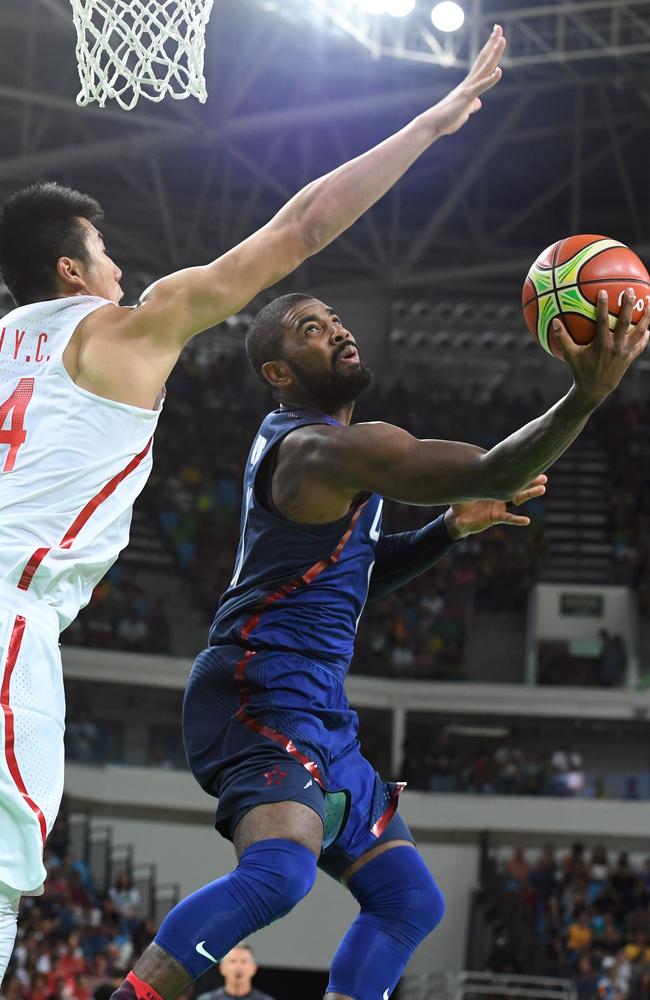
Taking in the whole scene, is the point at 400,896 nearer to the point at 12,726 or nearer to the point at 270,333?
the point at 12,726

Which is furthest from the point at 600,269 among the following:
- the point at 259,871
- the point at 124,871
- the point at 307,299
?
the point at 124,871

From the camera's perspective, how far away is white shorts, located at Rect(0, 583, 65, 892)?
11.2ft

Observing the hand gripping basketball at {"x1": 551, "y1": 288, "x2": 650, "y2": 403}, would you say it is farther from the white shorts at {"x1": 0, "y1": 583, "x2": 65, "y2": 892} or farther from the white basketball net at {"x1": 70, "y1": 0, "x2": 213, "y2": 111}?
the white basketball net at {"x1": 70, "y1": 0, "x2": 213, "y2": 111}

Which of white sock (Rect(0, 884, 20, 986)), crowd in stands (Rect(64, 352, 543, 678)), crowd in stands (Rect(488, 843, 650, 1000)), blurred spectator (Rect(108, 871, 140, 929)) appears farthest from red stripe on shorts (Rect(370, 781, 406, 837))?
crowd in stands (Rect(64, 352, 543, 678))

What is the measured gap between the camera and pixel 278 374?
15.6 ft

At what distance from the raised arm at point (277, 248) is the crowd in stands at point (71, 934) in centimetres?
1118

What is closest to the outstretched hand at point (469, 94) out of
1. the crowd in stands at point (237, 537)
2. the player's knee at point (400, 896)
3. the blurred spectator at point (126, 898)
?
the player's knee at point (400, 896)

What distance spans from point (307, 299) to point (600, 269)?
1081 mm

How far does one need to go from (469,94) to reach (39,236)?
54.6 inches

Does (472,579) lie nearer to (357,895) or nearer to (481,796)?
(481,796)

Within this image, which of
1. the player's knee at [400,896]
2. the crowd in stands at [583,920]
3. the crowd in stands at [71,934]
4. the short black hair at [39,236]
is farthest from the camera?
the crowd in stands at [583,920]

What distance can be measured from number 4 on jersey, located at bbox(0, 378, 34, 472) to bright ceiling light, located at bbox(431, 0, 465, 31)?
50.7 ft

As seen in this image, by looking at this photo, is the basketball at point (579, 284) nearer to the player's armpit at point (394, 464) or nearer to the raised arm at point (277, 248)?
the player's armpit at point (394, 464)

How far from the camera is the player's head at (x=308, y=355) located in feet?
15.4
